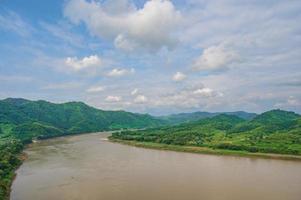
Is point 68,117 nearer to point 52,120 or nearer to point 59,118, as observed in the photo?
point 59,118

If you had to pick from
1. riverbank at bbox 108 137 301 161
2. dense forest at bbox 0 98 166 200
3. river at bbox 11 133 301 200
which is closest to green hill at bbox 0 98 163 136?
dense forest at bbox 0 98 166 200

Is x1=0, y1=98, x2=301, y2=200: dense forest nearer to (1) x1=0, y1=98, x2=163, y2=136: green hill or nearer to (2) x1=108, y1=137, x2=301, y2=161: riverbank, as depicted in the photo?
(1) x1=0, y1=98, x2=163, y2=136: green hill

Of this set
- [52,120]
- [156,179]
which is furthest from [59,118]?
[156,179]

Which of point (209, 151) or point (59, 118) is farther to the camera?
point (59, 118)

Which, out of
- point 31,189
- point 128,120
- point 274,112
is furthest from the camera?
point 128,120

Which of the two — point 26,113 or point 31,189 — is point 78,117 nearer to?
point 26,113

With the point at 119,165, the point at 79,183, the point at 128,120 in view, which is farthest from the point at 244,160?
the point at 128,120

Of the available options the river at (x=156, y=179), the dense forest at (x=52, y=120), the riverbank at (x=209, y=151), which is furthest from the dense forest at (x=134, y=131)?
the river at (x=156, y=179)
